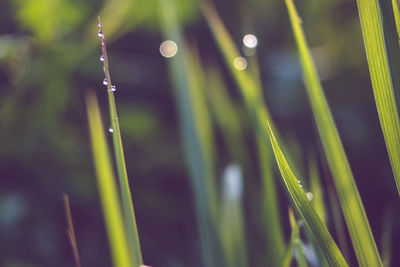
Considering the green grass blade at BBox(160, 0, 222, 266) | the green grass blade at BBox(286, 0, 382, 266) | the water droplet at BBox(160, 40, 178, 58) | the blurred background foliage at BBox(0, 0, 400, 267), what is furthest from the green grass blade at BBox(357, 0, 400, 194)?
the water droplet at BBox(160, 40, 178, 58)

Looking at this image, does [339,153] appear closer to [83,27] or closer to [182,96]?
[182,96]

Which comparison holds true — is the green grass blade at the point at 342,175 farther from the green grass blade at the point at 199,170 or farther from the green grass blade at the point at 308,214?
the green grass blade at the point at 199,170

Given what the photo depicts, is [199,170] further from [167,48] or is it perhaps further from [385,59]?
[167,48]

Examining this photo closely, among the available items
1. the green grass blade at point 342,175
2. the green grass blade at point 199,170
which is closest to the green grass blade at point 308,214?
the green grass blade at point 342,175

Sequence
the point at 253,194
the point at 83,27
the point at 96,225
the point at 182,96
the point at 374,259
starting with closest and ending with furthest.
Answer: the point at 374,259 < the point at 182,96 < the point at 253,194 < the point at 96,225 < the point at 83,27

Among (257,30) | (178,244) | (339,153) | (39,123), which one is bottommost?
(178,244)

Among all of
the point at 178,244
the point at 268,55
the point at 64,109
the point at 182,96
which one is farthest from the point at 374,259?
the point at 268,55

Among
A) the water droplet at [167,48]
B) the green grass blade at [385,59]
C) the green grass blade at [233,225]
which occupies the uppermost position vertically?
the water droplet at [167,48]

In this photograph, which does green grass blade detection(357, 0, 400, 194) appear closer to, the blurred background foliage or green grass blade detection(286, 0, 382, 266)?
green grass blade detection(286, 0, 382, 266)

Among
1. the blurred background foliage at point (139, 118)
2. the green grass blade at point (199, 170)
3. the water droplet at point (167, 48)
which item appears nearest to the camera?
the green grass blade at point (199, 170)
